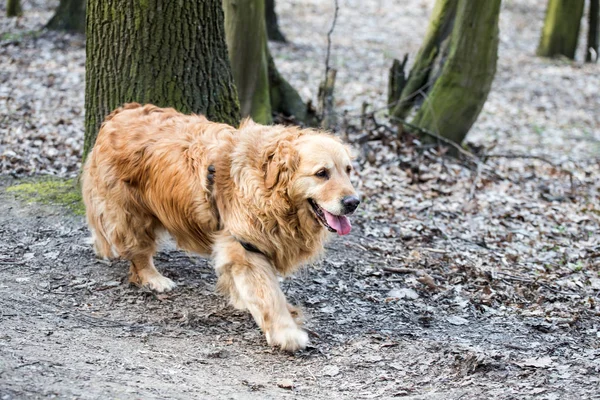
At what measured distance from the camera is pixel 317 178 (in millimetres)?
4840

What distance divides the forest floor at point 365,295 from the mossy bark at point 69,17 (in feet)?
12.2

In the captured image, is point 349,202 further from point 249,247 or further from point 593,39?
point 593,39

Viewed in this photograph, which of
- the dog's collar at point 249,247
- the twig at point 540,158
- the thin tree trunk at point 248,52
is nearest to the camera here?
the dog's collar at point 249,247

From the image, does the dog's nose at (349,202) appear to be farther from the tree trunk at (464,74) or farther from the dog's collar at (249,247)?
the tree trunk at (464,74)

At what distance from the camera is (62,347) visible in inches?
180


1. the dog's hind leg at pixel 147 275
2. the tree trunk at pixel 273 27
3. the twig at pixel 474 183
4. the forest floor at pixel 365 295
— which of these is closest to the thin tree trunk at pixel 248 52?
the forest floor at pixel 365 295

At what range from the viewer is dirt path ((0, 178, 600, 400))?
14.2 ft

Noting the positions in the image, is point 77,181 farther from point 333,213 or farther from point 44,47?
point 44,47

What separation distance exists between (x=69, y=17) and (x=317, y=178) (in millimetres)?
12125

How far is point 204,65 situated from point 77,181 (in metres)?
1.96

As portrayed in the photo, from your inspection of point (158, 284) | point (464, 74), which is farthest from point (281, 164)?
point (464, 74)

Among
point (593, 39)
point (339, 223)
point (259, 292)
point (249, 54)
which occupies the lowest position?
point (259, 292)

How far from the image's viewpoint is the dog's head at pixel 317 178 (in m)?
4.80

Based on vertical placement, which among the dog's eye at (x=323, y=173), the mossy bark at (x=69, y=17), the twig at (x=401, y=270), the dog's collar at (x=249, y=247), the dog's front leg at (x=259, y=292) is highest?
the mossy bark at (x=69, y=17)
